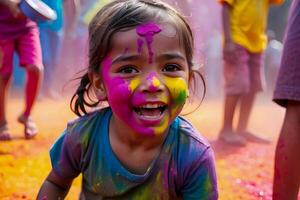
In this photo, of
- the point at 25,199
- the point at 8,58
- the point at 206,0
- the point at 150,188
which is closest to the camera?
the point at 150,188

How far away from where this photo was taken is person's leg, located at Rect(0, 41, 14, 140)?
141 inches

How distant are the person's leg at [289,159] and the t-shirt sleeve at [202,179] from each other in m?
0.27

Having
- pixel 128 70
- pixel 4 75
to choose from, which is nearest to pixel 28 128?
pixel 4 75

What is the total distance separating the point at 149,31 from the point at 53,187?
68cm

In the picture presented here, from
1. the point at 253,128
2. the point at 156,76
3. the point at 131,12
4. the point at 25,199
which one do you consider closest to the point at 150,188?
the point at 156,76

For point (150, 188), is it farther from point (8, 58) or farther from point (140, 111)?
point (8, 58)

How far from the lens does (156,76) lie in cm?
169

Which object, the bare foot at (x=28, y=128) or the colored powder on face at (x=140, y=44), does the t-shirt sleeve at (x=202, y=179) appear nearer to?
the colored powder on face at (x=140, y=44)

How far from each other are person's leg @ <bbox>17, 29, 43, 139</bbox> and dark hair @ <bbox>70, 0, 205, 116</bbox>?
1.84 metres

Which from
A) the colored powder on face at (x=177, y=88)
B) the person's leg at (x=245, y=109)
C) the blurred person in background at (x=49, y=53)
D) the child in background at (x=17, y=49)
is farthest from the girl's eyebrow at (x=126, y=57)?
the blurred person in background at (x=49, y=53)

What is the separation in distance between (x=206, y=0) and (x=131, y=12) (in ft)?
28.7

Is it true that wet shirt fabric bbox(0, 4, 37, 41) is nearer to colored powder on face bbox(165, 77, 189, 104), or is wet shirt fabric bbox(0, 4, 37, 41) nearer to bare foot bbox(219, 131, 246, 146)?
bare foot bbox(219, 131, 246, 146)

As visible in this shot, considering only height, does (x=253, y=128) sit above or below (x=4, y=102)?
below

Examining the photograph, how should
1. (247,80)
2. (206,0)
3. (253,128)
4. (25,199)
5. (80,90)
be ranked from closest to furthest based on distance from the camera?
(80,90), (25,199), (247,80), (253,128), (206,0)
